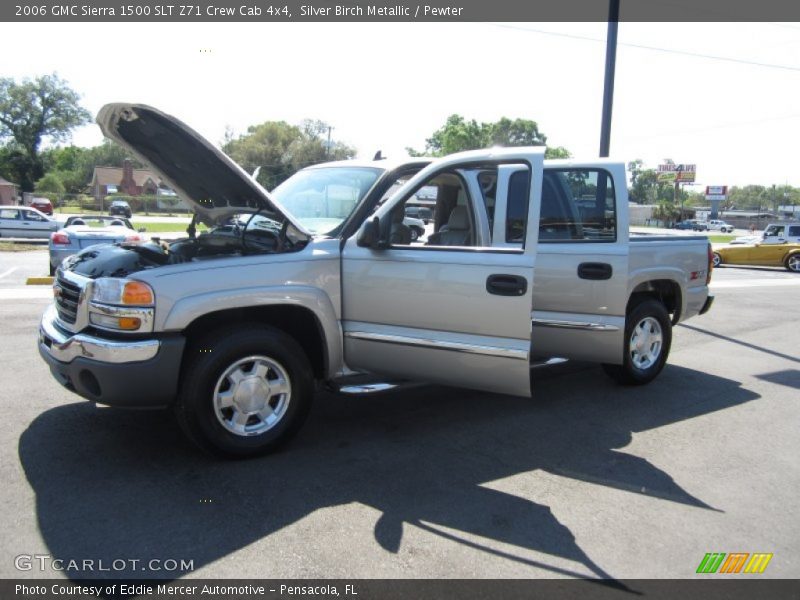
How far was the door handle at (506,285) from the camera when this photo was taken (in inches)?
161

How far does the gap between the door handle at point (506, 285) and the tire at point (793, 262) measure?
21835 millimetres

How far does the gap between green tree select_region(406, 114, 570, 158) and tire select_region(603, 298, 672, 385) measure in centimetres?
5221

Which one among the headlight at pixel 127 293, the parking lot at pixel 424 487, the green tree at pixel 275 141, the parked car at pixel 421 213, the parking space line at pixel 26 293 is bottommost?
the parking lot at pixel 424 487

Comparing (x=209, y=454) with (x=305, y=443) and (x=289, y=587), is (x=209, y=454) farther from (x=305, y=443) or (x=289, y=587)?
(x=289, y=587)

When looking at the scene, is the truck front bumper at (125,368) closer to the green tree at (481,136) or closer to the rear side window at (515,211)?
the rear side window at (515,211)

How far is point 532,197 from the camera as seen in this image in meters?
4.18

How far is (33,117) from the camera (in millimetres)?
72125

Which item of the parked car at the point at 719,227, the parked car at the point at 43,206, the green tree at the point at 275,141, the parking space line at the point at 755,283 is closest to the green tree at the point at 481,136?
the green tree at the point at 275,141

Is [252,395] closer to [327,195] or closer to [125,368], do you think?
[125,368]

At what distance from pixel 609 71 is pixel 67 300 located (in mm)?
10297

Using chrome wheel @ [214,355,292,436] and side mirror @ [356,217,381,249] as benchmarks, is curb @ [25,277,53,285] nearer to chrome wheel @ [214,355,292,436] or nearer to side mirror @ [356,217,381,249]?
chrome wheel @ [214,355,292,436]

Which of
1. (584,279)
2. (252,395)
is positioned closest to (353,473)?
(252,395)

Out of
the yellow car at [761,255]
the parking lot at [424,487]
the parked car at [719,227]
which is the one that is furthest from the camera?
the parked car at [719,227]

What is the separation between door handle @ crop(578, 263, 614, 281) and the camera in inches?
210
